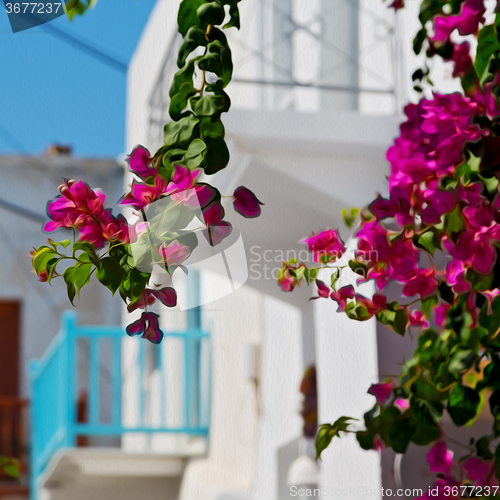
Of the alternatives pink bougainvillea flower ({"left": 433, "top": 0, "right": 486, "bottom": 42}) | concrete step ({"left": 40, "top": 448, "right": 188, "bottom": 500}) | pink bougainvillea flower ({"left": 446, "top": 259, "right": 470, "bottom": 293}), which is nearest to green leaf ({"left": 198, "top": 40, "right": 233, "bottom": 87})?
pink bougainvillea flower ({"left": 446, "top": 259, "right": 470, "bottom": 293})

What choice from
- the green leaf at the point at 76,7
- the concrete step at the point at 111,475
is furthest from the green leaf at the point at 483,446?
the concrete step at the point at 111,475

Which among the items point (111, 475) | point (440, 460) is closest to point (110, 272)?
point (440, 460)

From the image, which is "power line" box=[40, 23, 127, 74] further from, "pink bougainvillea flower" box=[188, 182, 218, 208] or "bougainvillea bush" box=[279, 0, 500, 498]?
"pink bougainvillea flower" box=[188, 182, 218, 208]

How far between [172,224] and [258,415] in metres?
3.11

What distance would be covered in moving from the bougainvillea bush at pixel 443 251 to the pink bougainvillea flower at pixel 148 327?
35 centimetres

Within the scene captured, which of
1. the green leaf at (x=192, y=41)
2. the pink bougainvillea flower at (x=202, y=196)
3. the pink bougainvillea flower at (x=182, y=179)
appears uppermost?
the green leaf at (x=192, y=41)

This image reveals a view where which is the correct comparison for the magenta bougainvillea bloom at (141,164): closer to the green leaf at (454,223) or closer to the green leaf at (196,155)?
the green leaf at (196,155)

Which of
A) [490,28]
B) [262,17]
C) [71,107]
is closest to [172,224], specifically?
[490,28]

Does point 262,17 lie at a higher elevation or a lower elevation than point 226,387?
higher

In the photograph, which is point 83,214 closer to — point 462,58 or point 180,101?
point 180,101

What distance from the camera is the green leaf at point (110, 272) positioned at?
2.31ft

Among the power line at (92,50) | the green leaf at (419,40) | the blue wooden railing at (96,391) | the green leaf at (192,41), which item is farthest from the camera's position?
the blue wooden railing at (96,391)

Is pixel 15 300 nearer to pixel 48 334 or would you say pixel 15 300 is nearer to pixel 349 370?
pixel 48 334

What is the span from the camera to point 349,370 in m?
2.13
